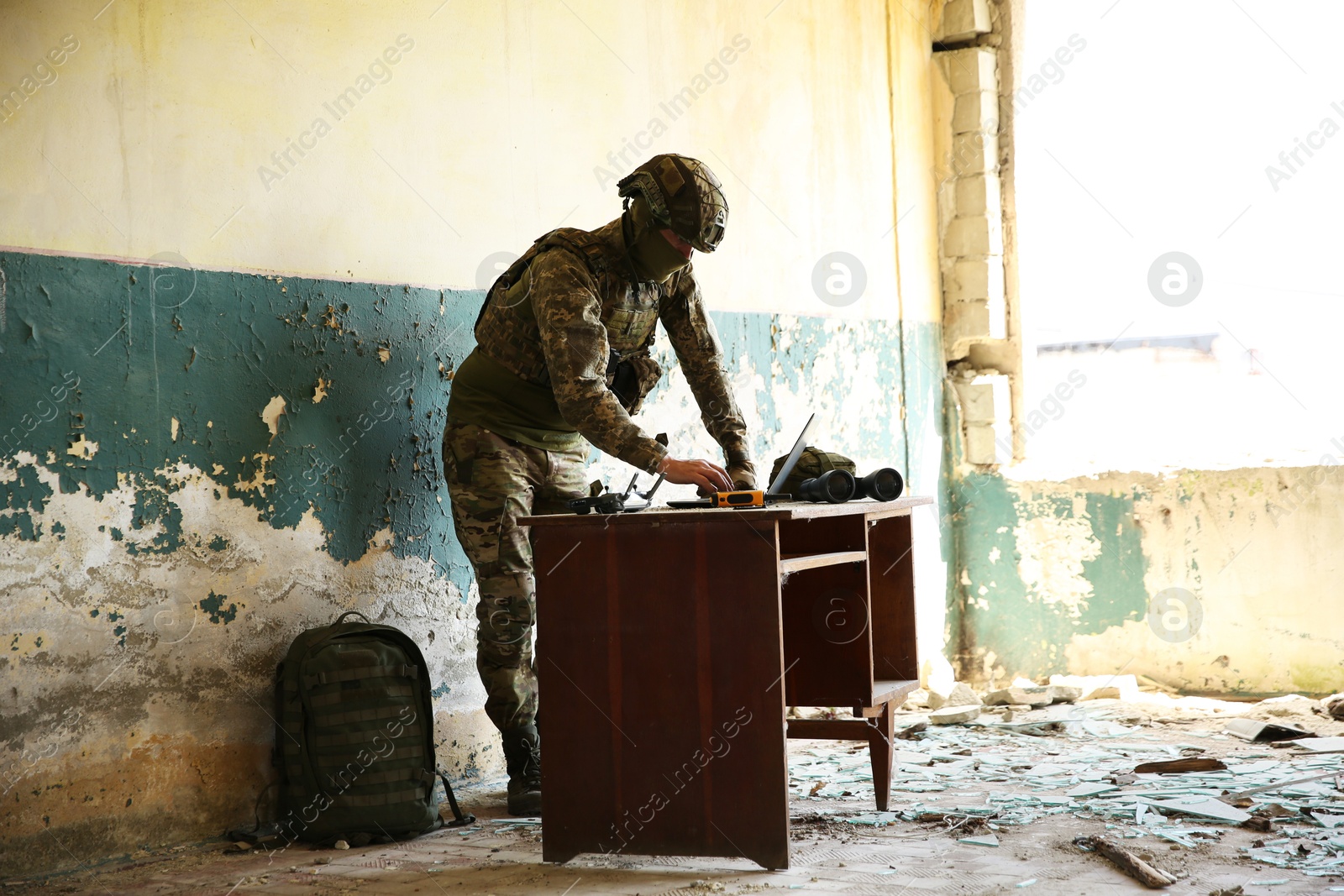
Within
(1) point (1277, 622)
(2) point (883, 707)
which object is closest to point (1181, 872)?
(2) point (883, 707)

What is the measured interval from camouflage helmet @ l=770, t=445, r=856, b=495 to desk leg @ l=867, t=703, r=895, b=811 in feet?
1.98

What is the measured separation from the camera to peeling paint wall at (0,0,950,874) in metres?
2.57

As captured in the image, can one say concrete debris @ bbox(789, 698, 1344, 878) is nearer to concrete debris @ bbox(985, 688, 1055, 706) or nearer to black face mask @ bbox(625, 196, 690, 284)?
concrete debris @ bbox(985, 688, 1055, 706)

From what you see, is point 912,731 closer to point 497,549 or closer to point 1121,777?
point 1121,777

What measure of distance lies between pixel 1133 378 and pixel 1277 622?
59.3 inches

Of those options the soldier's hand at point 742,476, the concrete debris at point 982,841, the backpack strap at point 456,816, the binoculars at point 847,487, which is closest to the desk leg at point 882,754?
the concrete debris at point 982,841

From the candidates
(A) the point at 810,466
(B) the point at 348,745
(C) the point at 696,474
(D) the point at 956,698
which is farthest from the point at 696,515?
(D) the point at 956,698

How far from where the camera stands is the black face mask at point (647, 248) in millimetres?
2928

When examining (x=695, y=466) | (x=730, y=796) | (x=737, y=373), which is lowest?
(x=730, y=796)

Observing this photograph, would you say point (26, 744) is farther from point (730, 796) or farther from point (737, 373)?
point (737, 373)

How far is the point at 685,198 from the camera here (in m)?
2.83

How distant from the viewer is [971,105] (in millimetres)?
5383

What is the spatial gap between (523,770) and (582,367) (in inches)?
43.2

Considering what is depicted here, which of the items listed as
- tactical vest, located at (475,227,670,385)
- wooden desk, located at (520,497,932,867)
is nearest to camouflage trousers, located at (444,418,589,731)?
tactical vest, located at (475,227,670,385)
